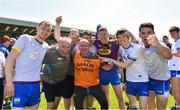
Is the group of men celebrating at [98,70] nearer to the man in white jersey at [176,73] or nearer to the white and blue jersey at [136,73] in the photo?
the white and blue jersey at [136,73]

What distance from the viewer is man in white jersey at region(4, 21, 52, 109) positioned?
6.12 meters

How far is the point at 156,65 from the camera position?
748 centimetres

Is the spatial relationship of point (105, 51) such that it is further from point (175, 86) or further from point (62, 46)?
point (175, 86)

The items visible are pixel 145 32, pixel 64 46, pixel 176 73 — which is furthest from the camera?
pixel 176 73

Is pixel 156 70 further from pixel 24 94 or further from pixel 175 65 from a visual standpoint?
pixel 24 94

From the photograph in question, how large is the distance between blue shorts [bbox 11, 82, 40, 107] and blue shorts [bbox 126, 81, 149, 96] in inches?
84.3

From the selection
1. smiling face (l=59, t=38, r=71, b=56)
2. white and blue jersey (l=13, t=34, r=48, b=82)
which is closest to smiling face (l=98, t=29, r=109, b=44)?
smiling face (l=59, t=38, r=71, b=56)

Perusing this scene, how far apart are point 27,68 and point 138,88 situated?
2.46m

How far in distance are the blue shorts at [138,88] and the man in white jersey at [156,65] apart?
260 mm

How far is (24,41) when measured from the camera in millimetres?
6082

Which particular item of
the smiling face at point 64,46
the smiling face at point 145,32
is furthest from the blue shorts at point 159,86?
the smiling face at point 64,46

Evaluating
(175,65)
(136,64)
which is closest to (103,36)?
(136,64)

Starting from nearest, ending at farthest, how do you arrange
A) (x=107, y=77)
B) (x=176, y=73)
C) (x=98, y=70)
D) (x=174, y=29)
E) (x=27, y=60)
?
(x=27, y=60) < (x=98, y=70) < (x=107, y=77) < (x=176, y=73) < (x=174, y=29)

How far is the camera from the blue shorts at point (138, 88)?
7340 mm
